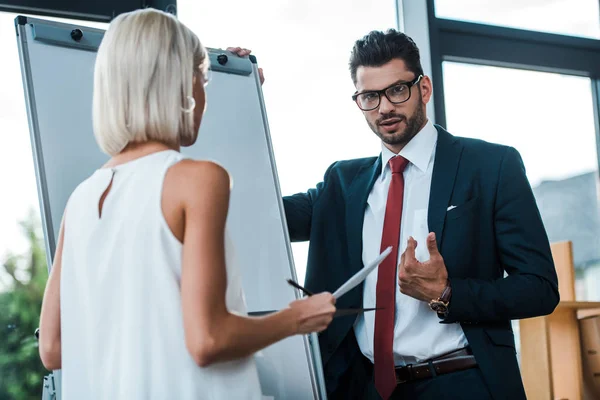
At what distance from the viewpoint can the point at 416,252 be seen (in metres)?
2.07

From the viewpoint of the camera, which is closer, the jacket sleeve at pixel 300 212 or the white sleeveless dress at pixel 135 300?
the white sleeveless dress at pixel 135 300

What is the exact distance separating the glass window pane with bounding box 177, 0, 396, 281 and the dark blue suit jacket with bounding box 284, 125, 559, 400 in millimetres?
560

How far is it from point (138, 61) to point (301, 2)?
1.91 meters

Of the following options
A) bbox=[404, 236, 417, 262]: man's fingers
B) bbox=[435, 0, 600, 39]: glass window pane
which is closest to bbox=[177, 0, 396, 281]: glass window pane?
bbox=[435, 0, 600, 39]: glass window pane

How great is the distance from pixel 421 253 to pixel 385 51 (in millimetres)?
608

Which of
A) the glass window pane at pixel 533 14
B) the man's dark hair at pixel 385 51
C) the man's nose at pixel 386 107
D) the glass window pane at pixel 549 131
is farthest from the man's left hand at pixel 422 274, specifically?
the glass window pane at pixel 533 14

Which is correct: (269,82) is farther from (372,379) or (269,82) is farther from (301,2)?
(372,379)

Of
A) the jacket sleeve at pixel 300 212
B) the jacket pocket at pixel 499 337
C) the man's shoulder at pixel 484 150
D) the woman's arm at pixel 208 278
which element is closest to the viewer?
the woman's arm at pixel 208 278

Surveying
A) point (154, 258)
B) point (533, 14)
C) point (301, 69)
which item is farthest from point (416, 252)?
point (533, 14)

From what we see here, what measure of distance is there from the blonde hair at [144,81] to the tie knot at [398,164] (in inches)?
39.6

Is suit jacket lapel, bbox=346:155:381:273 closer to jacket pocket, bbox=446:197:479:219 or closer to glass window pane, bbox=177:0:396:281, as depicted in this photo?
jacket pocket, bbox=446:197:479:219

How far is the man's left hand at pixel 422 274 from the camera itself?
188 cm

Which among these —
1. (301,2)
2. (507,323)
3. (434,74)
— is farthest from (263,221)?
(434,74)

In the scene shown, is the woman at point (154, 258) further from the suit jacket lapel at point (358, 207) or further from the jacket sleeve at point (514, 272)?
the suit jacket lapel at point (358, 207)
